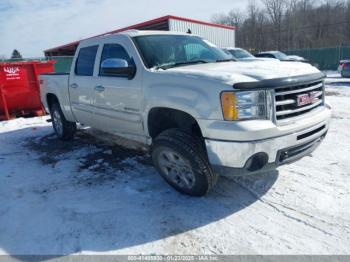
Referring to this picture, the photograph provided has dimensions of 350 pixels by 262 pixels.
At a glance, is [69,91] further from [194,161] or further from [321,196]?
[321,196]

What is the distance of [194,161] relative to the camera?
308 cm

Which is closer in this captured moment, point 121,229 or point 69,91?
point 121,229

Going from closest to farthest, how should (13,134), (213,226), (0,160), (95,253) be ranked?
(95,253) < (213,226) < (0,160) < (13,134)

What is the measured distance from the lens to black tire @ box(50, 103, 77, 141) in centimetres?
611

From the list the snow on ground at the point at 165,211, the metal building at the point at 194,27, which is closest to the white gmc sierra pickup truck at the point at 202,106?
the snow on ground at the point at 165,211

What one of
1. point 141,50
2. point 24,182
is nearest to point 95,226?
point 24,182

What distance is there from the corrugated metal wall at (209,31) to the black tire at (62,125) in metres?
13.9

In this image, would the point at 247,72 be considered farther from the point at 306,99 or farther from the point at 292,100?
the point at 306,99

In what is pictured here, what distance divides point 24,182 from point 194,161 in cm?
264

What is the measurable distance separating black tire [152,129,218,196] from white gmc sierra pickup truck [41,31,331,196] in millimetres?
10

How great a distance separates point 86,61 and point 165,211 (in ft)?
9.99

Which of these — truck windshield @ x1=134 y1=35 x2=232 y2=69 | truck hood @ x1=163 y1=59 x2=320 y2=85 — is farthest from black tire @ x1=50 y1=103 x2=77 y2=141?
truck hood @ x1=163 y1=59 x2=320 y2=85

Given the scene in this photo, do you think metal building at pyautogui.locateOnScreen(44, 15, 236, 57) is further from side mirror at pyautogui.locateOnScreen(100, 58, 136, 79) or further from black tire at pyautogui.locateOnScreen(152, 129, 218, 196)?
black tire at pyautogui.locateOnScreen(152, 129, 218, 196)

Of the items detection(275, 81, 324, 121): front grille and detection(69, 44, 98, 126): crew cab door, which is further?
detection(69, 44, 98, 126): crew cab door
